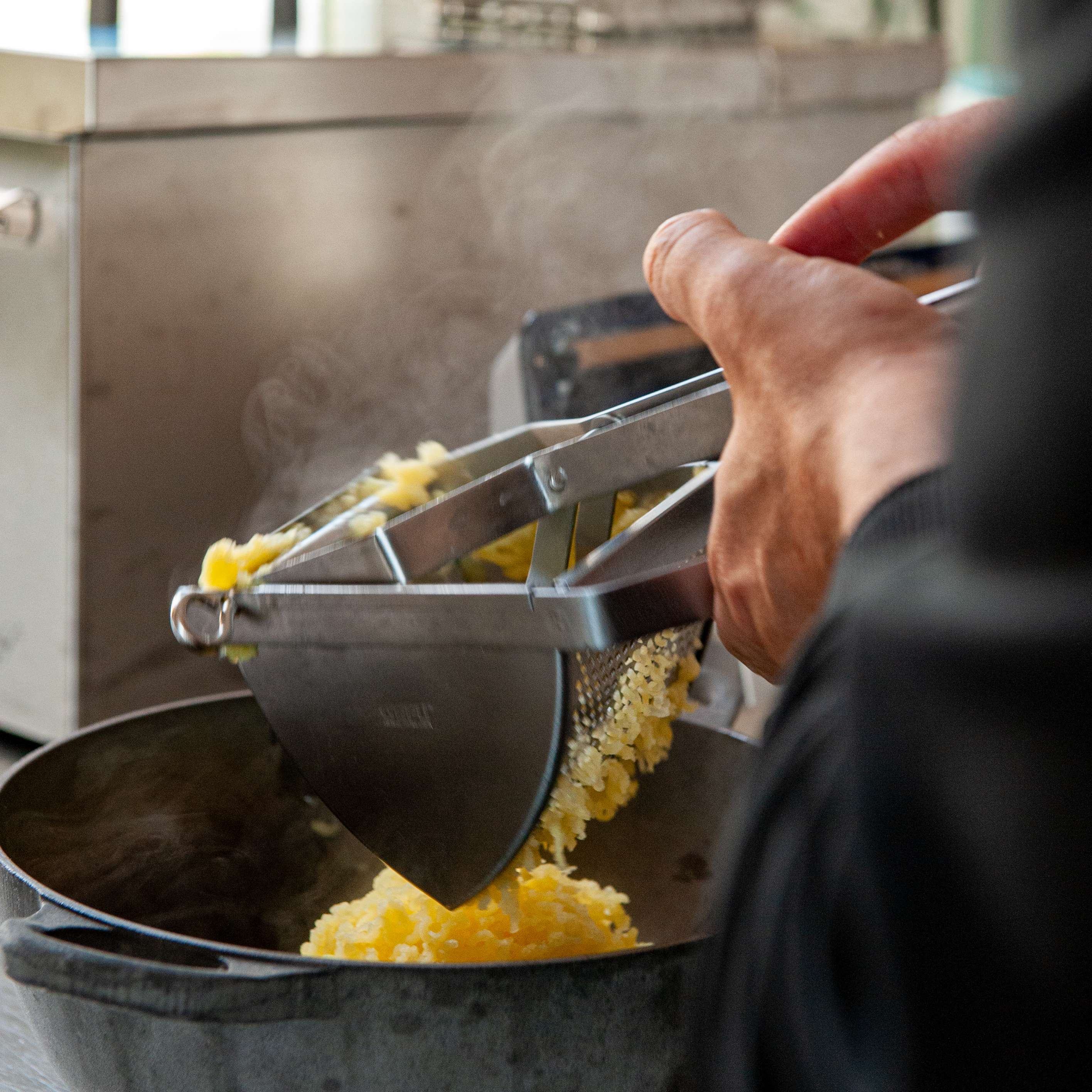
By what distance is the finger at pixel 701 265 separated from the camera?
44 cm

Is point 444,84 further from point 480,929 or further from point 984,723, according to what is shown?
point 984,723

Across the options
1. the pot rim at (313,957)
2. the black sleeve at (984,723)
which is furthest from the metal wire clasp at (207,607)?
the black sleeve at (984,723)

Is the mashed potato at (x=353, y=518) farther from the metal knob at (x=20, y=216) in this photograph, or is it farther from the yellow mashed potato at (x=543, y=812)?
the metal knob at (x=20, y=216)

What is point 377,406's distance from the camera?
1616mm

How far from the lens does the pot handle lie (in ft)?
→ 1.61

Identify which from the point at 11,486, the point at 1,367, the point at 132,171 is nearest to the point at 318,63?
the point at 132,171

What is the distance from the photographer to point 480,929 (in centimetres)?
73

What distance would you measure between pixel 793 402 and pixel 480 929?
455mm

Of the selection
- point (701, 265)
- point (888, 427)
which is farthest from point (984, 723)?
point (701, 265)

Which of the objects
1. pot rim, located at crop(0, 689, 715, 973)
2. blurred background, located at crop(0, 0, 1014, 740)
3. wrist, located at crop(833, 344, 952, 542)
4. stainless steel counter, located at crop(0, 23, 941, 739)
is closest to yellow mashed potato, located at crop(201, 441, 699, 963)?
pot rim, located at crop(0, 689, 715, 973)

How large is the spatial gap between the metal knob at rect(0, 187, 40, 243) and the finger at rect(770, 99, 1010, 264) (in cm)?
105

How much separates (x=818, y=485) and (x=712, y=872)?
22.1 inches

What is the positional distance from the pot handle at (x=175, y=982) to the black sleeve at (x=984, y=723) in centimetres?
26

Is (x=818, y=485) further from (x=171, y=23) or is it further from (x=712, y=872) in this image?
(x=171, y=23)
